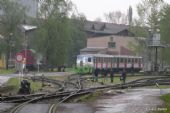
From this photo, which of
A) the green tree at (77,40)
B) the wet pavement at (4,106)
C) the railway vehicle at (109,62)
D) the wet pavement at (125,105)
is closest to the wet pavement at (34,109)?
the wet pavement at (4,106)

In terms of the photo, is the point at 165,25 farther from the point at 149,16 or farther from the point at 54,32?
the point at 54,32

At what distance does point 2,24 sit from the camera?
9556cm

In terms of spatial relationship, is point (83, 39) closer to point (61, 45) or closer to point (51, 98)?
point (61, 45)

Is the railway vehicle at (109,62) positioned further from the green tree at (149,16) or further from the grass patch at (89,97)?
the grass patch at (89,97)

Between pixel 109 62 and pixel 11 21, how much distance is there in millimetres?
30382

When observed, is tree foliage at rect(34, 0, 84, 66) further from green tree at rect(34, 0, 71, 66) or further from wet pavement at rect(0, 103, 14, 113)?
wet pavement at rect(0, 103, 14, 113)

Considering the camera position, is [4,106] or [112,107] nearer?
[4,106]

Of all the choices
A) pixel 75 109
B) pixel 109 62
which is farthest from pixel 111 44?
pixel 75 109

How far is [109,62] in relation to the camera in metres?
71.1

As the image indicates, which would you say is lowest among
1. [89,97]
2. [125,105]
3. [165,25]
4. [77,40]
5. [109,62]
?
[89,97]

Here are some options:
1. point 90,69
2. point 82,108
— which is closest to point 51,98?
point 82,108

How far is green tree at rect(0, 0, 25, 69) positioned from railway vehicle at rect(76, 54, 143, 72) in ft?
82.3

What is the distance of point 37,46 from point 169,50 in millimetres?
22600

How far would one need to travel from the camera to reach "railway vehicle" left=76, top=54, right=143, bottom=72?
2721 inches
